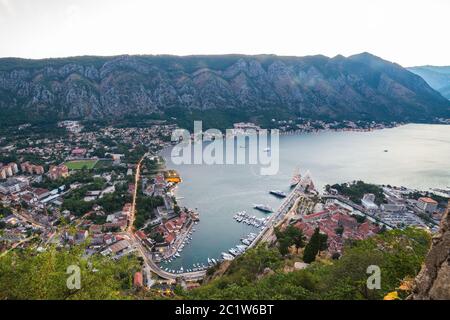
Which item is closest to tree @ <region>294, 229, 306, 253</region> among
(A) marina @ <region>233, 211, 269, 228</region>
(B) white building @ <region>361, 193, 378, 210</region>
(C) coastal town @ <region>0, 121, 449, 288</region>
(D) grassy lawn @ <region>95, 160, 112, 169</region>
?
(C) coastal town @ <region>0, 121, 449, 288</region>

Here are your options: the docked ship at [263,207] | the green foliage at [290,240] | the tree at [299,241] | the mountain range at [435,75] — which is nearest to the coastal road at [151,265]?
the green foliage at [290,240]

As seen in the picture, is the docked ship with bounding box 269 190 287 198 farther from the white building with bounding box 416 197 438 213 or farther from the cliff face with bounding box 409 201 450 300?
the cliff face with bounding box 409 201 450 300

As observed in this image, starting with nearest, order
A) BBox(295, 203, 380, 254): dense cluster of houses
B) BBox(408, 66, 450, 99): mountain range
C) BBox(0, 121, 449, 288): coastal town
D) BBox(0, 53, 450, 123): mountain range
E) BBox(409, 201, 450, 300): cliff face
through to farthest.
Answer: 1. BBox(409, 201, 450, 300): cliff face
2. BBox(0, 121, 449, 288): coastal town
3. BBox(295, 203, 380, 254): dense cluster of houses
4. BBox(0, 53, 450, 123): mountain range
5. BBox(408, 66, 450, 99): mountain range

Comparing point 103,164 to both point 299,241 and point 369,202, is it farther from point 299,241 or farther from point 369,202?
point 369,202

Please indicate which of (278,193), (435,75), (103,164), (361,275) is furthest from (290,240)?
(435,75)

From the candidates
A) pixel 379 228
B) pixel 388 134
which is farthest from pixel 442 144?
pixel 379 228
